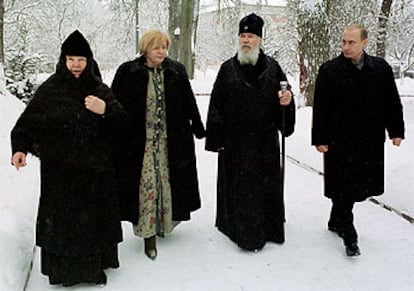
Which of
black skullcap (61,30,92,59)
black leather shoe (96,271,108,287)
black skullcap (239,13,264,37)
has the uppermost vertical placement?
black skullcap (239,13,264,37)

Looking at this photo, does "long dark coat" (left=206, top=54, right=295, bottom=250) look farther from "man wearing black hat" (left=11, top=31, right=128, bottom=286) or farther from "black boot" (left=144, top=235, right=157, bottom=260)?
"man wearing black hat" (left=11, top=31, right=128, bottom=286)

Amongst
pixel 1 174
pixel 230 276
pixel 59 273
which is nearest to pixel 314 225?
pixel 230 276

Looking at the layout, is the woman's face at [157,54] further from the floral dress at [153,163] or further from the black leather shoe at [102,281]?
the black leather shoe at [102,281]

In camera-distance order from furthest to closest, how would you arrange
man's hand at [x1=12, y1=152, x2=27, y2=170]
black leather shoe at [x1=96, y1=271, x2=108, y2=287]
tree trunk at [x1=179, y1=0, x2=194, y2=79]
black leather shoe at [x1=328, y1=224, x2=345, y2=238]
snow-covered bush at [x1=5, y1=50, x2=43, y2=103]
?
1. tree trunk at [x1=179, y1=0, x2=194, y2=79]
2. snow-covered bush at [x1=5, y1=50, x2=43, y2=103]
3. black leather shoe at [x1=328, y1=224, x2=345, y2=238]
4. black leather shoe at [x1=96, y1=271, x2=108, y2=287]
5. man's hand at [x1=12, y1=152, x2=27, y2=170]

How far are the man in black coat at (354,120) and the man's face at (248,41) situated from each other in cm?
69

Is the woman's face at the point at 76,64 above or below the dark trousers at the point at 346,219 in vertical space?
above

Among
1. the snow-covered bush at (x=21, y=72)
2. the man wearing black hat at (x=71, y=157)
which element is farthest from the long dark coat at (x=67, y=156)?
the snow-covered bush at (x=21, y=72)

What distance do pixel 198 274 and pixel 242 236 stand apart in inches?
25.6

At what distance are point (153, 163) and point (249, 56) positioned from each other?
4.38ft

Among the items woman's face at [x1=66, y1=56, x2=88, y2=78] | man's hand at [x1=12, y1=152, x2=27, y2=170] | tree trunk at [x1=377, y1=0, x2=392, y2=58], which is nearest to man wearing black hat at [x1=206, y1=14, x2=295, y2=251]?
woman's face at [x1=66, y1=56, x2=88, y2=78]

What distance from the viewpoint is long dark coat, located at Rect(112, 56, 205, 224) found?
4.74m

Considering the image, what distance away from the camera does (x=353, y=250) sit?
4.80 m

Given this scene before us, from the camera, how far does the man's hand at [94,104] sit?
3.96 meters

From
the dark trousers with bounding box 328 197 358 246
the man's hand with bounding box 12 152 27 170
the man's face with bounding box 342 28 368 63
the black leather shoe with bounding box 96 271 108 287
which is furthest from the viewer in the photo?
the dark trousers with bounding box 328 197 358 246
